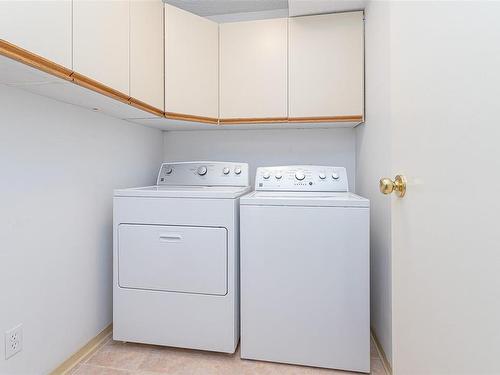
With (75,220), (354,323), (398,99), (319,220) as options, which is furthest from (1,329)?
(398,99)

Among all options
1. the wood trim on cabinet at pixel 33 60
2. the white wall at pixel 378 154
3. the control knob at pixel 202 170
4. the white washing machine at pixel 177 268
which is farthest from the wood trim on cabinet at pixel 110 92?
the white washing machine at pixel 177 268

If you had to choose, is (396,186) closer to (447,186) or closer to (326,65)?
(447,186)

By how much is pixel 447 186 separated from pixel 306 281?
1.05m

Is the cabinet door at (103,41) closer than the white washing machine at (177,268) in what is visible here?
Yes

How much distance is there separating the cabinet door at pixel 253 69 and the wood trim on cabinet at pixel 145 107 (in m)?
0.45

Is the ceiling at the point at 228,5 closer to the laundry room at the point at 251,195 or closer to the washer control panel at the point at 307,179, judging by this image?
the laundry room at the point at 251,195

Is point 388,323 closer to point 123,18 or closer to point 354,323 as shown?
point 354,323

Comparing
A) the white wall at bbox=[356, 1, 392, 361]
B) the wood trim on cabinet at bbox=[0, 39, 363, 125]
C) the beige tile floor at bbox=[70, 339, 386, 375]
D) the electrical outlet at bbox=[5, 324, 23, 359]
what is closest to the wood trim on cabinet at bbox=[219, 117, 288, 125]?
the wood trim on cabinet at bbox=[0, 39, 363, 125]

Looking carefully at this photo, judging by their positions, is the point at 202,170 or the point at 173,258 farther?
the point at 202,170

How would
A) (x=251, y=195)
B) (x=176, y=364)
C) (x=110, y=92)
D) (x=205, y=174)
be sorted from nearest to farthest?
(x=110, y=92)
(x=176, y=364)
(x=251, y=195)
(x=205, y=174)

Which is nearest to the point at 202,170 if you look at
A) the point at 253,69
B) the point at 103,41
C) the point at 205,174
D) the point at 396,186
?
the point at 205,174

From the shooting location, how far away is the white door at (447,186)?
1.65ft

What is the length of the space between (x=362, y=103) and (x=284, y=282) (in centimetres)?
124

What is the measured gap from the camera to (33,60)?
969 millimetres
